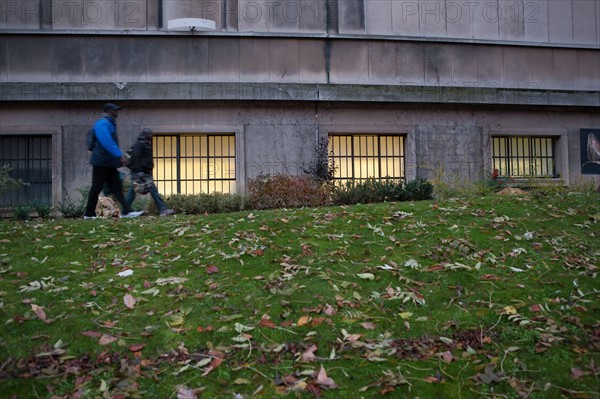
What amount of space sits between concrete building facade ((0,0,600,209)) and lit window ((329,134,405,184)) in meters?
0.05

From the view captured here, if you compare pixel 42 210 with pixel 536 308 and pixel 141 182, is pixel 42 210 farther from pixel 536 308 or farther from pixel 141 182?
pixel 536 308

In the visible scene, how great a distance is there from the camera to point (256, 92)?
56.9ft

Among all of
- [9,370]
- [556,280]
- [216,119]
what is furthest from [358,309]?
[216,119]

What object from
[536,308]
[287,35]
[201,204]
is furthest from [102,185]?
[287,35]

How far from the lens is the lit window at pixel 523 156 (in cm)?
1920

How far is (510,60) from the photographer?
63.1ft

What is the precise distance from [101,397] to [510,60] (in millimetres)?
18006

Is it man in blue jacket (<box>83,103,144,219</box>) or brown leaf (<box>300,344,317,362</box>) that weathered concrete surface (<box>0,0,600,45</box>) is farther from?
brown leaf (<box>300,344,317,362</box>)

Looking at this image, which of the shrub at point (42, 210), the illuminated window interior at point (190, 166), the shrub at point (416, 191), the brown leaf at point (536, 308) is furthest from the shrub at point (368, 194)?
the brown leaf at point (536, 308)

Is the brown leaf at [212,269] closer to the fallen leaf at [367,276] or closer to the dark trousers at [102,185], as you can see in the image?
the fallen leaf at [367,276]

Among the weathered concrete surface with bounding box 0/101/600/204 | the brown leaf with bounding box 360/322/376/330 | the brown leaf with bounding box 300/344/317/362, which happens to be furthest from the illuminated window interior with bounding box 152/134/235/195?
the brown leaf with bounding box 300/344/317/362

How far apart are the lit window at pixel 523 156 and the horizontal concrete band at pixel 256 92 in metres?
1.42

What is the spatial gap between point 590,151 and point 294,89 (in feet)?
34.3

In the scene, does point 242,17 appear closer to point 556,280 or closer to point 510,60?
point 510,60
